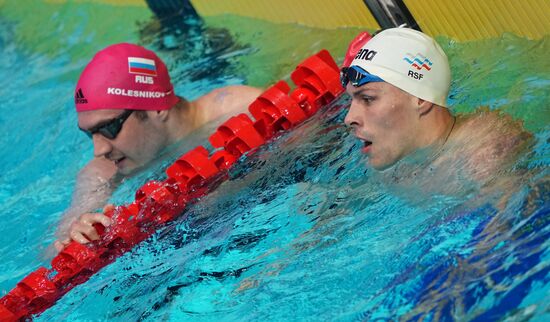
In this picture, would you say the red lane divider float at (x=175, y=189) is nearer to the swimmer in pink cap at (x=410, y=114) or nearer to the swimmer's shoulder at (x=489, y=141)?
the swimmer in pink cap at (x=410, y=114)

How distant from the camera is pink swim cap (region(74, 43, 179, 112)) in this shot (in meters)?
4.80

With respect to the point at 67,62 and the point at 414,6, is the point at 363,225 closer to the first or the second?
the point at 414,6

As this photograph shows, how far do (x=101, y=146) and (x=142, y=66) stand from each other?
0.55m

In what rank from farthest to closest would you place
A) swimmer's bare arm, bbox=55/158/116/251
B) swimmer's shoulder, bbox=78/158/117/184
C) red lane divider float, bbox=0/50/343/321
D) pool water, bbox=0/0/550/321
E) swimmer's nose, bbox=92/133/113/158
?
swimmer's shoulder, bbox=78/158/117/184
swimmer's bare arm, bbox=55/158/116/251
swimmer's nose, bbox=92/133/113/158
red lane divider float, bbox=0/50/343/321
pool water, bbox=0/0/550/321

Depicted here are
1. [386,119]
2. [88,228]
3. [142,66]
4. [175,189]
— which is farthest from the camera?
[142,66]

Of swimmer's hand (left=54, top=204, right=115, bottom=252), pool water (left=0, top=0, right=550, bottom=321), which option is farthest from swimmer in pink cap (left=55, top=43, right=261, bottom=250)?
swimmer's hand (left=54, top=204, right=115, bottom=252)

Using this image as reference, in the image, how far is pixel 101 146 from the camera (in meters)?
4.77

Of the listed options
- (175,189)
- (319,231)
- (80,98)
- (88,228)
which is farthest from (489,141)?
(80,98)

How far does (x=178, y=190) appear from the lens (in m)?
4.42

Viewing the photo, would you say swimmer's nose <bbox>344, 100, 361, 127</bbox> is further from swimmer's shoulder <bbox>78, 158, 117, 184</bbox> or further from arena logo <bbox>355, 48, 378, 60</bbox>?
swimmer's shoulder <bbox>78, 158, 117, 184</bbox>

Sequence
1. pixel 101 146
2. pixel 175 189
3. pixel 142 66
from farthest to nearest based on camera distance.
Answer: pixel 142 66, pixel 101 146, pixel 175 189

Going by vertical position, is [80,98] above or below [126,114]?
above

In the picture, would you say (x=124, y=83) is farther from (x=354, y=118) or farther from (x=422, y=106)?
(x=422, y=106)

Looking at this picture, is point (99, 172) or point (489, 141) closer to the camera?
point (489, 141)
